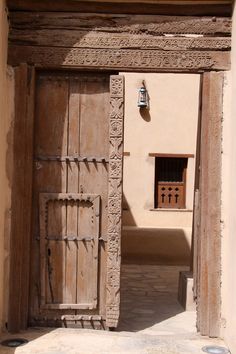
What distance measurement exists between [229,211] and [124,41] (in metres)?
1.70

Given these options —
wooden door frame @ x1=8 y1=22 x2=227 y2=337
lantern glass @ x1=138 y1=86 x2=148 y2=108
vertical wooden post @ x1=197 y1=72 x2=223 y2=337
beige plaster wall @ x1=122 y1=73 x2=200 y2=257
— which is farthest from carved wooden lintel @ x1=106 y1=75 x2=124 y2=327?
beige plaster wall @ x1=122 y1=73 x2=200 y2=257

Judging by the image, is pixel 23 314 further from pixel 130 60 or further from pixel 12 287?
pixel 130 60

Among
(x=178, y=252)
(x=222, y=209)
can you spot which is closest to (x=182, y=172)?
(x=178, y=252)

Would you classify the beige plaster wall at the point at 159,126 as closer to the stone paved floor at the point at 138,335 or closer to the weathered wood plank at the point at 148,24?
the stone paved floor at the point at 138,335

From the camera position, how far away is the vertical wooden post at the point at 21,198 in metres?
4.41

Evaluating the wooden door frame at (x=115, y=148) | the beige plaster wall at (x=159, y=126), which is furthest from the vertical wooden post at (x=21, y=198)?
the beige plaster wall at (x=159, y=126)

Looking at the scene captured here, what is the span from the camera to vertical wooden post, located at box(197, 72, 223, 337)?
439 centimetres

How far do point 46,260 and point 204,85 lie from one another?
6.72 ft

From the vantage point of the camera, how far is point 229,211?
14.2ft

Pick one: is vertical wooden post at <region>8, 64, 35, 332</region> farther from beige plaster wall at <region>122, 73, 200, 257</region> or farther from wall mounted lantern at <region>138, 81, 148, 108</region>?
beige plaster wall at <region>122, 73, 200, 257</region>

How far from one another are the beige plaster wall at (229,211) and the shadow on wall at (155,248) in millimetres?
4280

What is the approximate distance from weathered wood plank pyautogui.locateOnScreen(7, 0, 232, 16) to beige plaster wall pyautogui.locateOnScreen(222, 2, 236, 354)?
0.21m

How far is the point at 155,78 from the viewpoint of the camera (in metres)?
9.60

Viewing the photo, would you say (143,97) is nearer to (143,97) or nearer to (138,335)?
(143,97)
